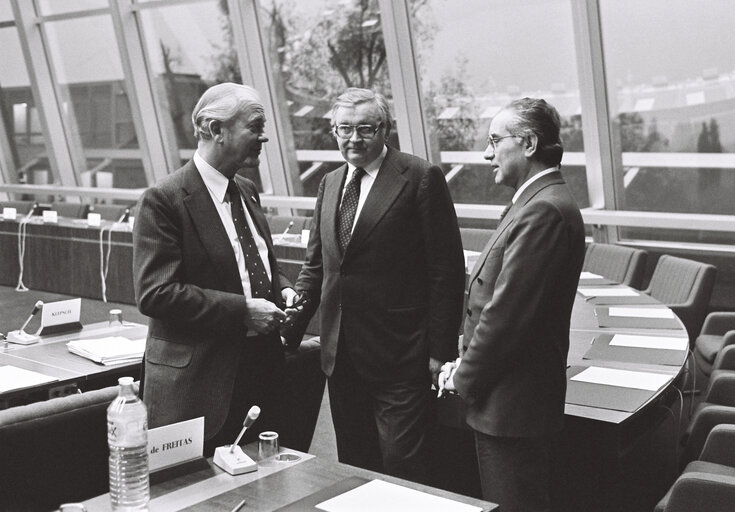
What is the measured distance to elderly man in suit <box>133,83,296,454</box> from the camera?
249cm

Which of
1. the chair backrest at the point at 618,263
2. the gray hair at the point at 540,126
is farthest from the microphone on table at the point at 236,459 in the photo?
the chair backrest at the point at 618,263

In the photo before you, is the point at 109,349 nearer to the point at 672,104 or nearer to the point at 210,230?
the point at 210,230

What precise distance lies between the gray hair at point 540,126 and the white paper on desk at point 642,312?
2.20m

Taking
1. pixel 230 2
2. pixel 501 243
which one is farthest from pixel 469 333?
pixel 230 2

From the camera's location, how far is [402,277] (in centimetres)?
286

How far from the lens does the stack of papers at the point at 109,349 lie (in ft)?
11.6

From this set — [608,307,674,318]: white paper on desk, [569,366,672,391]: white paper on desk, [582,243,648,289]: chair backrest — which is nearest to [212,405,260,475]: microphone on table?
[569,366,672,391]: white paper on desk

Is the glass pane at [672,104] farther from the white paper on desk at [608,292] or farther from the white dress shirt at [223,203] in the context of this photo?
the white dress shirt at [223,203]

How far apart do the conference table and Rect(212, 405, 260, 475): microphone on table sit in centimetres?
1

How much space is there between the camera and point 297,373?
299 cm

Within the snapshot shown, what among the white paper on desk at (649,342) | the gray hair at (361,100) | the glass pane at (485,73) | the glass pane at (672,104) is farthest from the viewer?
the glass pane at (485,73)

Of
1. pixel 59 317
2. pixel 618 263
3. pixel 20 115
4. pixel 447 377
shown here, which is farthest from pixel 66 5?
pixel 447 377

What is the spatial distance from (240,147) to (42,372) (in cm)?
142

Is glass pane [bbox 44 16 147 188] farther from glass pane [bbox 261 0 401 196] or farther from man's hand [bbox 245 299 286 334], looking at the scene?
man's hand [bbox 245 299 286 334]
